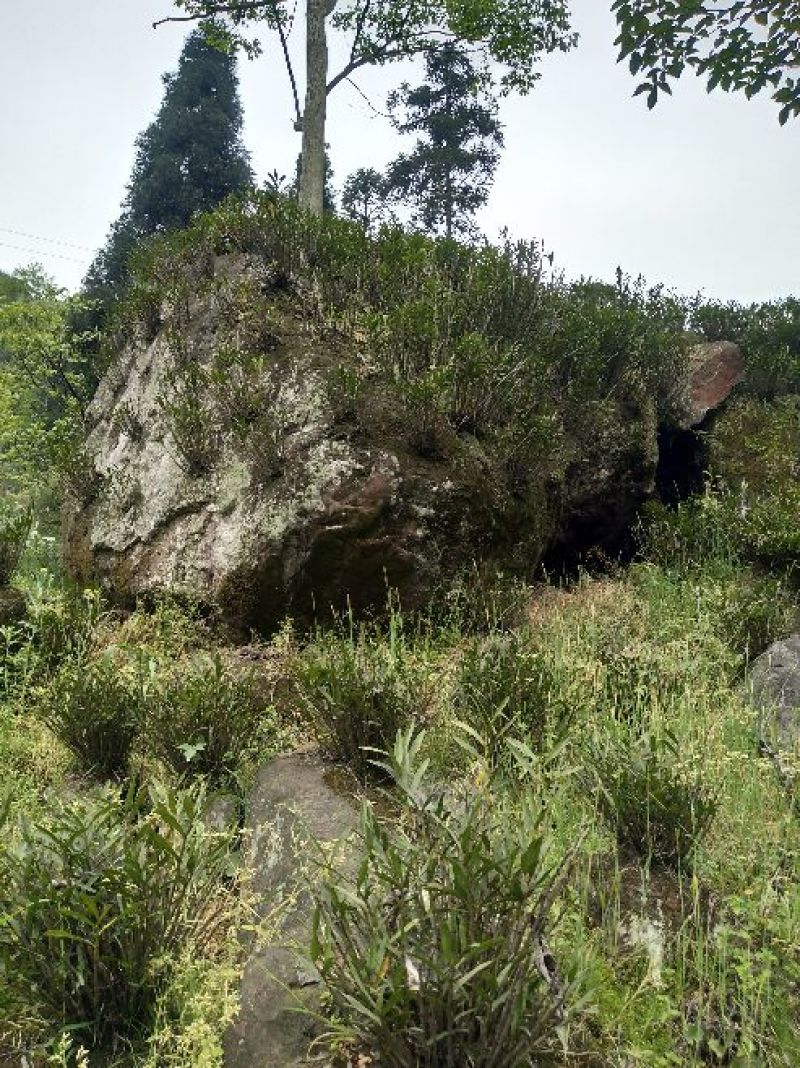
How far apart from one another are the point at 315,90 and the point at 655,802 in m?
11.7

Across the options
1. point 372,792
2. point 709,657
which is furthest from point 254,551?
point 709,657

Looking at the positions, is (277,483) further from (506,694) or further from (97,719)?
(506,694)

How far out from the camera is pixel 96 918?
226 cm

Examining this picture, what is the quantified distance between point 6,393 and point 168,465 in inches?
250

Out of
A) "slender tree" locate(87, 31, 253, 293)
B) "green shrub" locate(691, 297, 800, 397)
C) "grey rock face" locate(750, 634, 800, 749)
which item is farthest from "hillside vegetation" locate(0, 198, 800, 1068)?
"slender tree" locate(87, 31, 253, 293)

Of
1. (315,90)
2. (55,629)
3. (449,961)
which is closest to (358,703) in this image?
(449,961)

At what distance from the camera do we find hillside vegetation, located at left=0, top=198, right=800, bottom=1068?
1984 mm

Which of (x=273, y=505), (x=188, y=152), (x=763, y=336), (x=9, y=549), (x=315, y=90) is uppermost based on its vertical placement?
(x=188, y=152)

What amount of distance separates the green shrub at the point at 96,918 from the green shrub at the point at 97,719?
→ 1.44 meters

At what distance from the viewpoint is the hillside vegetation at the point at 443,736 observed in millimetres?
1984

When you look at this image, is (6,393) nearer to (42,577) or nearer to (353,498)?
(42,577)

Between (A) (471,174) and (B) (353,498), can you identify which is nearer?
(B) (353,498)

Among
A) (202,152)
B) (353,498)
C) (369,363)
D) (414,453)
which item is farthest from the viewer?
(202,152)

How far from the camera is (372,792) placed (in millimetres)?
3416
